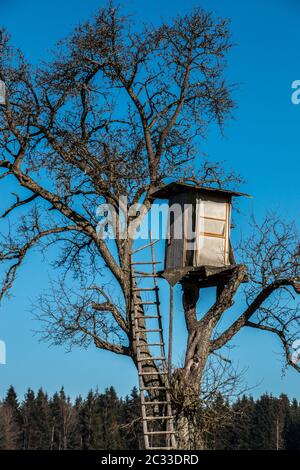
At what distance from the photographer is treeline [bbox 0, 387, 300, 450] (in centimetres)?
6700

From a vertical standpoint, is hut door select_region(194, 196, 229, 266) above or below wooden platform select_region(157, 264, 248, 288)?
above

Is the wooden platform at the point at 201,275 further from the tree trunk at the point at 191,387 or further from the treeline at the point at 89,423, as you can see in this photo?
the treeline at the point at 89,423

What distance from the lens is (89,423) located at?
67.6 metres

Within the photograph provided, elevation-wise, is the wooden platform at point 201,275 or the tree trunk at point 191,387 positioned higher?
the wooden platform at point 201,275

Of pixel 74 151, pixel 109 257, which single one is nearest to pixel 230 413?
pixel 109 257

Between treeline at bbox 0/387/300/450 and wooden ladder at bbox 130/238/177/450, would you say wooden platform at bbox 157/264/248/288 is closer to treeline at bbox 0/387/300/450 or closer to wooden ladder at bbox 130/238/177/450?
wooden ladder at bbox 130/238/177/450

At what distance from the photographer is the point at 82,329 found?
13492 millimetres

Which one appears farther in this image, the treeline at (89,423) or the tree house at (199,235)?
the treeline at (89,423)

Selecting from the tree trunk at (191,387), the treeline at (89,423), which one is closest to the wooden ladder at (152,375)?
the tree trunk at (191,387)

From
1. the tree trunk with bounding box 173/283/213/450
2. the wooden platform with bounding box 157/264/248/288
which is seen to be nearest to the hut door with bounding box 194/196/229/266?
the wooden platform with bounding box 157/264/248/288

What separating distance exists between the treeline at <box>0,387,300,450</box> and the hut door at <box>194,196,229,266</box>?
4948cm

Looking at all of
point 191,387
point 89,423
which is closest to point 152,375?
point 191,387

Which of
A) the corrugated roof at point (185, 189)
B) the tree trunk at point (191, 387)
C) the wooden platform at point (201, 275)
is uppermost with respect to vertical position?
the corrugated roof at point (185, 189)

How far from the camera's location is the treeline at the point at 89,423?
67000 millimetres
